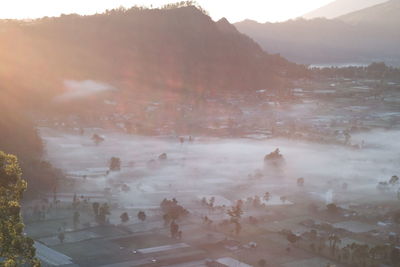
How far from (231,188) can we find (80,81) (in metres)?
40.7

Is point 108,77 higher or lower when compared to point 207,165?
higher

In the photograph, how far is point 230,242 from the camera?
20078mm

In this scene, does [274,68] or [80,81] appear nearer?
[80,81]

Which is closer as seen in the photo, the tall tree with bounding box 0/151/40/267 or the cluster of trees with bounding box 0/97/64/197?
the tall tree with bounding box 0/151/40/267

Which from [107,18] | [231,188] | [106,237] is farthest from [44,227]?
[107,18]

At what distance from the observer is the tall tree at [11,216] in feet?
22.7

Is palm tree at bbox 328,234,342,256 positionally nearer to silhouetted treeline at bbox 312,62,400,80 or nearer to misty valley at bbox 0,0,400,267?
misty valley at bbox 0,0,400,267

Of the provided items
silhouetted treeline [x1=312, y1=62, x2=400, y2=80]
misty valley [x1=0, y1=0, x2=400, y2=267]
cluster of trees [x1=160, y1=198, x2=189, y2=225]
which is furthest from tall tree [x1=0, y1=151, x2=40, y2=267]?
silhouetted treeline [x1=312, y1=62, x2=400, y2=80]

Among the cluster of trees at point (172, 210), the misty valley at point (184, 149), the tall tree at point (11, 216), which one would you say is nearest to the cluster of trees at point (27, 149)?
the misty valley at point (184, 149)

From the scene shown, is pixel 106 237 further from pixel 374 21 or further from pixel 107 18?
pixel 374 21

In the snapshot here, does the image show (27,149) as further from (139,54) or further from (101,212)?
(139,54)

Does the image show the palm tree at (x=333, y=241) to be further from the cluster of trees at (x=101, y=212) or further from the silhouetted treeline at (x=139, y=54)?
the silhouetted treeline at (x=139, y=54)

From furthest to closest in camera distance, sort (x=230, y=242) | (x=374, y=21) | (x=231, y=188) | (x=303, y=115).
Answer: (x=374, y=21), (x=303, y=115), (x=231, y=188), (x=230, y=242)

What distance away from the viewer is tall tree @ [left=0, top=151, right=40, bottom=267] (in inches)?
272
